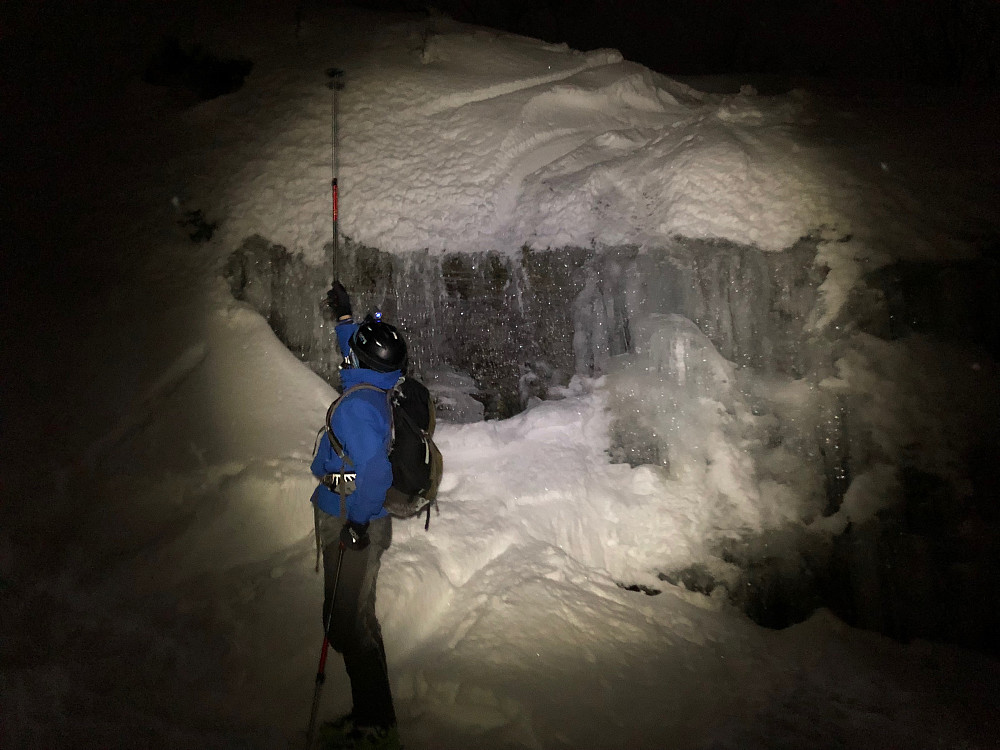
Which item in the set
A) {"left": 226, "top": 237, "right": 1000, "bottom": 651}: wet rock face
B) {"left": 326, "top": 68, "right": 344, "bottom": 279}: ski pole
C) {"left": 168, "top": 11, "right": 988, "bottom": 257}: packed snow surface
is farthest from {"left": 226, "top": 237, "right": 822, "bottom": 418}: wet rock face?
{"left": 326, "top": 68, "right": 344, "bottom": 279}: ski pole

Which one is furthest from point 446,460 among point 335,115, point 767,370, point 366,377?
point 335,115

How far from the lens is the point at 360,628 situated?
8.48 ft

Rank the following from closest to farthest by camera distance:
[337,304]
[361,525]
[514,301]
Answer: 1. [361,525]
2. [337,304]
3. [514,301]

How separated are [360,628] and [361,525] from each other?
1.55 feet

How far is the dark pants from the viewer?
2.55 meters

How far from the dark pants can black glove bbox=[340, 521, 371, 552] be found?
3 cm

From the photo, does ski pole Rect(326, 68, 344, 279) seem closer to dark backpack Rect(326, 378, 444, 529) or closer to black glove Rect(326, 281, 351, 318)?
black glove Rect(326, 281, 351, 318)

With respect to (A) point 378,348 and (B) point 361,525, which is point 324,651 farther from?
(A) point 378,348

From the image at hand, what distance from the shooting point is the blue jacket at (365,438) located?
8.13 feet

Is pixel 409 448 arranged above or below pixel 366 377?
below

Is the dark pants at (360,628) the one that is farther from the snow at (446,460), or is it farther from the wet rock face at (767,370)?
the wet rock face at (767,370)

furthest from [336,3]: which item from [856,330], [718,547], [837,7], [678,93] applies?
[837,7]

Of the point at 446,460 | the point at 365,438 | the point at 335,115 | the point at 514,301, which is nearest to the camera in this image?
the point at 365,438

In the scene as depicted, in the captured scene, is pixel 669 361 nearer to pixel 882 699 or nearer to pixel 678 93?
pixel 882 699
